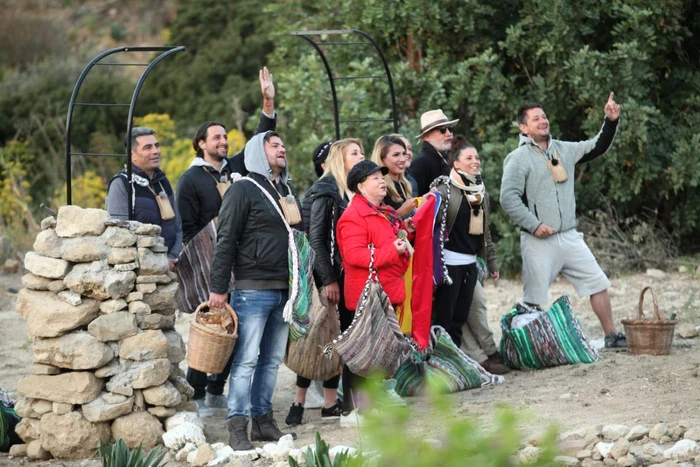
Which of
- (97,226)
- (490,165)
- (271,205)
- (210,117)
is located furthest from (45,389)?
(210,117)

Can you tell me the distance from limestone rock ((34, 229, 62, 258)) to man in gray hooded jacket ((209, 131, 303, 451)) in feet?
3.16

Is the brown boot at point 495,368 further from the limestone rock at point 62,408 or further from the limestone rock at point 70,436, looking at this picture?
the limestone rock at point 62,408

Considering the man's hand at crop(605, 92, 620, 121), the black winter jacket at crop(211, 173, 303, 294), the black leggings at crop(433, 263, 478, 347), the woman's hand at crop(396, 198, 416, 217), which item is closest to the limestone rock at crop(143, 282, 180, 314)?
the black winter jacket at crop(211, 173, 303, 294)

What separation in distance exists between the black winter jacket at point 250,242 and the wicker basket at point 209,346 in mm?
214

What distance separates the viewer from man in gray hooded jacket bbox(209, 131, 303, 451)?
5.68 m

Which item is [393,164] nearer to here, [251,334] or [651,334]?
[251,334]

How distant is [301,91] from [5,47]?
1349 centimetres

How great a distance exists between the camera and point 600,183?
35.2 ft

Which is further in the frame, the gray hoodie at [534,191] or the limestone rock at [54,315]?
the gray hoodie at [534,191]

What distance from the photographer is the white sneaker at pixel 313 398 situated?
693 centimetres

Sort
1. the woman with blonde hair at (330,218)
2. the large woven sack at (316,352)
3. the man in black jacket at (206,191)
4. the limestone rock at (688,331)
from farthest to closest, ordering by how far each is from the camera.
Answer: the limestone rock at (688,331) → the man in black jacket at (206,191) → the large woven sack at (316,352) → the woman with blonde hair at (330,218)

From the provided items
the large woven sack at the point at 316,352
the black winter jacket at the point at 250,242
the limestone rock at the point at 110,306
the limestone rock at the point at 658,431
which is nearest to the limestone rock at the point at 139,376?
the limestone rock at the point at 110,306

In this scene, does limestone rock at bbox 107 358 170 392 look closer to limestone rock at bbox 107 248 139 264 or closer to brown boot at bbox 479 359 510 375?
limestone rock at bbox 107 248 139 264

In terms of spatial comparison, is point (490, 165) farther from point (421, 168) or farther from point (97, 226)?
point (97, 226)
